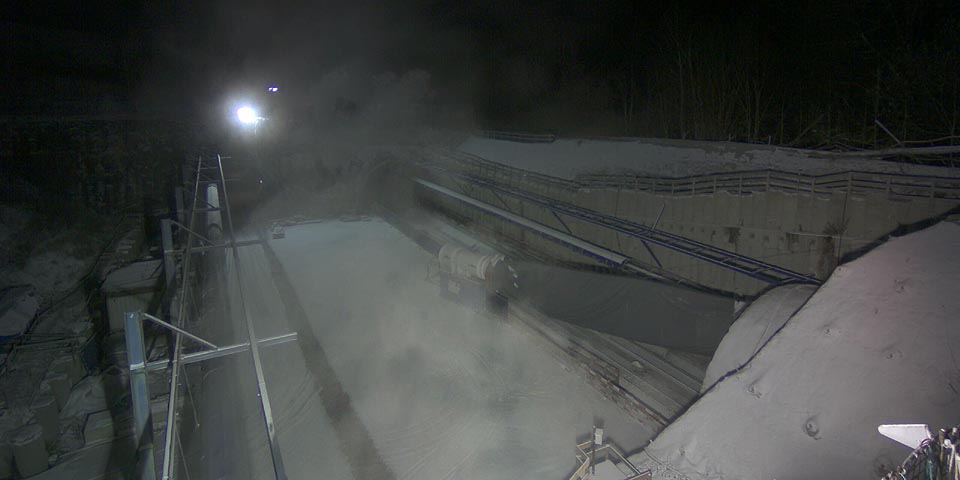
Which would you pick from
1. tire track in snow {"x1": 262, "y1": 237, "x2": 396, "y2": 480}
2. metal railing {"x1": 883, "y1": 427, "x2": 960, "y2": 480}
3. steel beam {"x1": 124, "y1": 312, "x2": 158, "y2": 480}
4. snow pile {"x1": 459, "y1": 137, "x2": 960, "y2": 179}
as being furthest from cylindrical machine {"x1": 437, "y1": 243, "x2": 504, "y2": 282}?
metal railing {"x1": 883, "y1": 427, "x2": 960, "y2": 480}

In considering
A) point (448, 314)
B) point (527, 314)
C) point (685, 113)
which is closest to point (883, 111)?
point (685, 113)

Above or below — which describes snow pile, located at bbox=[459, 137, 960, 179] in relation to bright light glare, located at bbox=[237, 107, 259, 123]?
below

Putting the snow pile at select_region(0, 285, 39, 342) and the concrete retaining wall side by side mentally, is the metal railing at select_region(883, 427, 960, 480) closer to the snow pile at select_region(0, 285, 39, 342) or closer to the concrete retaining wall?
the concrete retaining wall

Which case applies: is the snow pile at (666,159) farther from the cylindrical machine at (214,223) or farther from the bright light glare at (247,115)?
the cylindrical machine at (214,223)

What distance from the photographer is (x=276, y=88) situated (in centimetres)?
2200

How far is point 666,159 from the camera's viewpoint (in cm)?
1361

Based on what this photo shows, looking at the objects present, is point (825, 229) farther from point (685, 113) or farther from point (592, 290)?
point (685, 113)

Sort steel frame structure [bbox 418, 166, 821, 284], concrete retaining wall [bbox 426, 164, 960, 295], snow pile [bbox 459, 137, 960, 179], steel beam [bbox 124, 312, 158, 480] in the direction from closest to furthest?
steel beam [bbox 124, 312, 158, 480], steel frame structure [bbox 418, 166, 821, 284], concrete retaining wall [bbox 426, 164, 960, 295], snow pile [bbox 459, 137, 960, 179]

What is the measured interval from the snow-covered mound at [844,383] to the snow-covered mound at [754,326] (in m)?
0.33

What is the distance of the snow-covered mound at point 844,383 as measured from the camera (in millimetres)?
3998

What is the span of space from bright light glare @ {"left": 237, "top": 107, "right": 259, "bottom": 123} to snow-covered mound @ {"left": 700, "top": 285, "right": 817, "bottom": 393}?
19531 mm

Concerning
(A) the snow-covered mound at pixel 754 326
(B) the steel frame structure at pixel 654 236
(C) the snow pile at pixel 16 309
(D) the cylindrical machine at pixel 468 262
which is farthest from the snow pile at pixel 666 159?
(C) the snow pile at pixel 16 309

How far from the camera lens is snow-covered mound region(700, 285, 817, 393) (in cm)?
553

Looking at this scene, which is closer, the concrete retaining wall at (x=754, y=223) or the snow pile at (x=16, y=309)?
the concrete retaining wall at (x=754, y=223)
